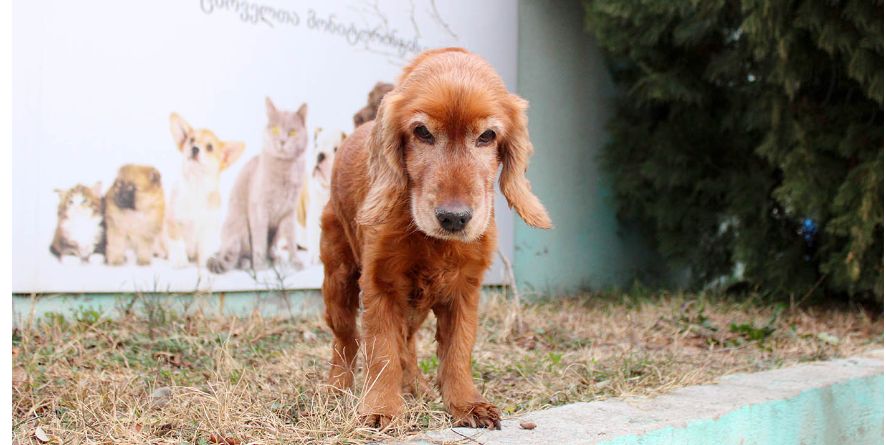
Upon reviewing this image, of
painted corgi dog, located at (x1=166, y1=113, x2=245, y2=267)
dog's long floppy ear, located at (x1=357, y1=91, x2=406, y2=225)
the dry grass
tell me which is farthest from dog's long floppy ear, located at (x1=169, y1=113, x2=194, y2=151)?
dog's long floppy ear, located at (x1=357, y1=91, x2=406, y2=225)

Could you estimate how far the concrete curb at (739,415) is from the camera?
9.68 ft

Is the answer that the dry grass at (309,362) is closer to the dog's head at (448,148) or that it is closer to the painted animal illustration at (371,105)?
the dog's head at (448,148)

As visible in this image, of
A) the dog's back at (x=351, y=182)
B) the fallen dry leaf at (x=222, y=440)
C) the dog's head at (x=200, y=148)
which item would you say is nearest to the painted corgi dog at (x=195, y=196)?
the dog's head at (x=200, y=148)

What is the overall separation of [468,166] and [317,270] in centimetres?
366

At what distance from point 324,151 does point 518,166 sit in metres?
3.38

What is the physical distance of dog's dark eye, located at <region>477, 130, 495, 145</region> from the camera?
9.33ft

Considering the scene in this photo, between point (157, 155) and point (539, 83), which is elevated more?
point (539, 83)

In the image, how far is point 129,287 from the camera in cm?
533

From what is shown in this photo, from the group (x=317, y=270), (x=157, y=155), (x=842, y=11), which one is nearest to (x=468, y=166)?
(x=157, y=155)

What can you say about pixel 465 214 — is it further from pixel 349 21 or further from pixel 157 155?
pixel 349 21

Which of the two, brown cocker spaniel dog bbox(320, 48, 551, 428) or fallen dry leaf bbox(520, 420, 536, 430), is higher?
brown cocker spaniel dog bbox(320, 48, 551, 428)

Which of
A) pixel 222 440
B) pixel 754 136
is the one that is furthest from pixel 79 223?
pixel 754 136

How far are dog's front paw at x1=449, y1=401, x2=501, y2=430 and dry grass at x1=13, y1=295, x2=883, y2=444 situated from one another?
0.06 metres

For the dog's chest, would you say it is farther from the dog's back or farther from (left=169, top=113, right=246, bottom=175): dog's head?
(left=169, top=113, right=246, bottom=175): dog's head
